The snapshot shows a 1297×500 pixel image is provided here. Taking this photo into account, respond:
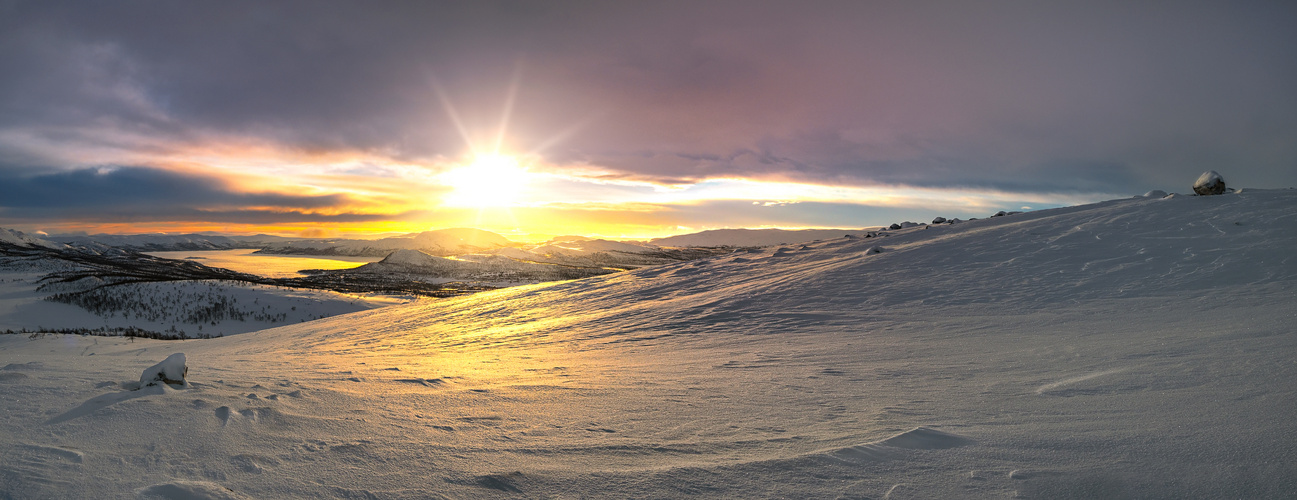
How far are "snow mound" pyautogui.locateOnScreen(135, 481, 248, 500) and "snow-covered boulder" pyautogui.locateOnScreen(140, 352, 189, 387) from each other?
226 cm

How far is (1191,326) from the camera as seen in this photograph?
5.54 meters

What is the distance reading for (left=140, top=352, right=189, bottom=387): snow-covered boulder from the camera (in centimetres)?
407

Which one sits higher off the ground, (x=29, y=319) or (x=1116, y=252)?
(x=1116, y=252)

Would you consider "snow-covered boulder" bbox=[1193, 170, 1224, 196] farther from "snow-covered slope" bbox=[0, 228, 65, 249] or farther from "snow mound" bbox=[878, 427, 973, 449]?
"snow-covered slope" bbox=[0, 228, 65, 249]

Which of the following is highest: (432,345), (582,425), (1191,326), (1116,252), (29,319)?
(1116,252)

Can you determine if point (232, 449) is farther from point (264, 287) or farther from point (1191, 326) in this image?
point (264, 287)

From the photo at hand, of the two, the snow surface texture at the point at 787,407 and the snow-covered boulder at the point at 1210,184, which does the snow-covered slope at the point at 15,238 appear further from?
the snow-covered boulder at the point at 1210,184

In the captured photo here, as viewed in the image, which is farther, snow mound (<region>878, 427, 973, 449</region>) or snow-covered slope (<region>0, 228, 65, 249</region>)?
snow-covered slope (<region>0, 228, 65, 249</region>)

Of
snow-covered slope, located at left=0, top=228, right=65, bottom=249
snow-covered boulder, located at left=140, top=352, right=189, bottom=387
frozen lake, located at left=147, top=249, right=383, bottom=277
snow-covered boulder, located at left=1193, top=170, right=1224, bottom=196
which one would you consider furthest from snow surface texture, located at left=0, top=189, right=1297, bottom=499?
snow-covered slope, located at left=0, top=228, right=65, bottom=249

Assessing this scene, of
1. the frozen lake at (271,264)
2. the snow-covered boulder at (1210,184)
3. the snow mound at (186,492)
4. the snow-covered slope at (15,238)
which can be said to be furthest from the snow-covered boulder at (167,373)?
the snow-covered slope at (15,238)

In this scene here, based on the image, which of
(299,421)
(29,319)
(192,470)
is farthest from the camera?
(29,319)

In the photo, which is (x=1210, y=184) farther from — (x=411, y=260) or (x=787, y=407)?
(x=411, y=260)

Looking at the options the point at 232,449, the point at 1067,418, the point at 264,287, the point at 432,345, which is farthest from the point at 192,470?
the point at 264,287

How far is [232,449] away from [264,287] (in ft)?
109
